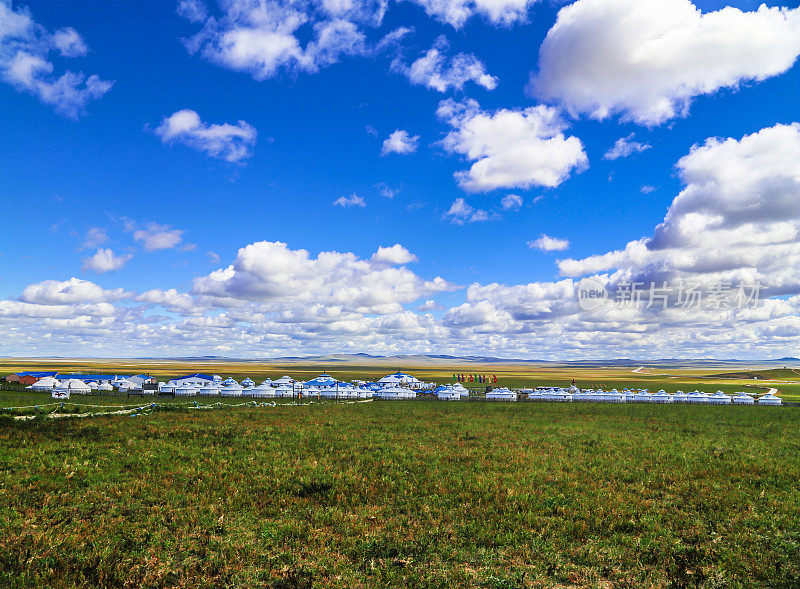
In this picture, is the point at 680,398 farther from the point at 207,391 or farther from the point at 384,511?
the point at 207,391

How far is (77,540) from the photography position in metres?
12.9

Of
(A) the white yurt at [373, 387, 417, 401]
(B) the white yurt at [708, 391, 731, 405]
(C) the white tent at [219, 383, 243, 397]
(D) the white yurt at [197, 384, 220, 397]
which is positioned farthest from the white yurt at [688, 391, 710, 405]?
(D) the white yurt at [197, 384, 220, 397]

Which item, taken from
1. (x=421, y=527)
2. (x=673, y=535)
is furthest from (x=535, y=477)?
(x=421, y=527)

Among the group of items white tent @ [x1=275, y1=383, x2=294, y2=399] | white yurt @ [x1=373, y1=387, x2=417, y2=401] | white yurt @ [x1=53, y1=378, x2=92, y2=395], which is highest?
white yurt @ [x1=53, y1=378, x2=92, y2=395]

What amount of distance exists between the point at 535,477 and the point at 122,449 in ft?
70.5

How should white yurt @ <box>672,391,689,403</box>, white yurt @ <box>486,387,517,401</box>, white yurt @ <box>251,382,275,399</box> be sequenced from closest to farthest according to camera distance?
white yurt @ <box>672,391,689,403</box>
white yurt @ <box>486,387,517,401</box>
white yurt @ <box>251,382,275,399</box>

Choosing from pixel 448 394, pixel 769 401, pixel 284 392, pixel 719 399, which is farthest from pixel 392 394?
pixel 769 401

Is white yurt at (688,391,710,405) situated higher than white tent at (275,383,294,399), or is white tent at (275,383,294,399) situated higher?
white tent at (275,383,294,399)

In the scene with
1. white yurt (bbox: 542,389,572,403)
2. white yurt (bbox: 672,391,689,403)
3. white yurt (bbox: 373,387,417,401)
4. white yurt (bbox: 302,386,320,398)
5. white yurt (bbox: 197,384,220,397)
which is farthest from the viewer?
white yurt (bbox: 302,386,320,398)

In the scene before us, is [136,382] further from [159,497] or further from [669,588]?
[669,588]

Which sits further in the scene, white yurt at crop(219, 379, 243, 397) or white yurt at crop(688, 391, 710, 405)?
white yurt at crop(219, 379, 243, 397)

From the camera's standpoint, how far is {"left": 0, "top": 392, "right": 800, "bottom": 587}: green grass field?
11852 millimetres

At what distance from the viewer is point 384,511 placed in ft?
54.9

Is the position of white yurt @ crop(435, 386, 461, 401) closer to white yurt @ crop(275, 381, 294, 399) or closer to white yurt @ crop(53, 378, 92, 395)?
white yurt @ crop(275, 381, 294, 399)
